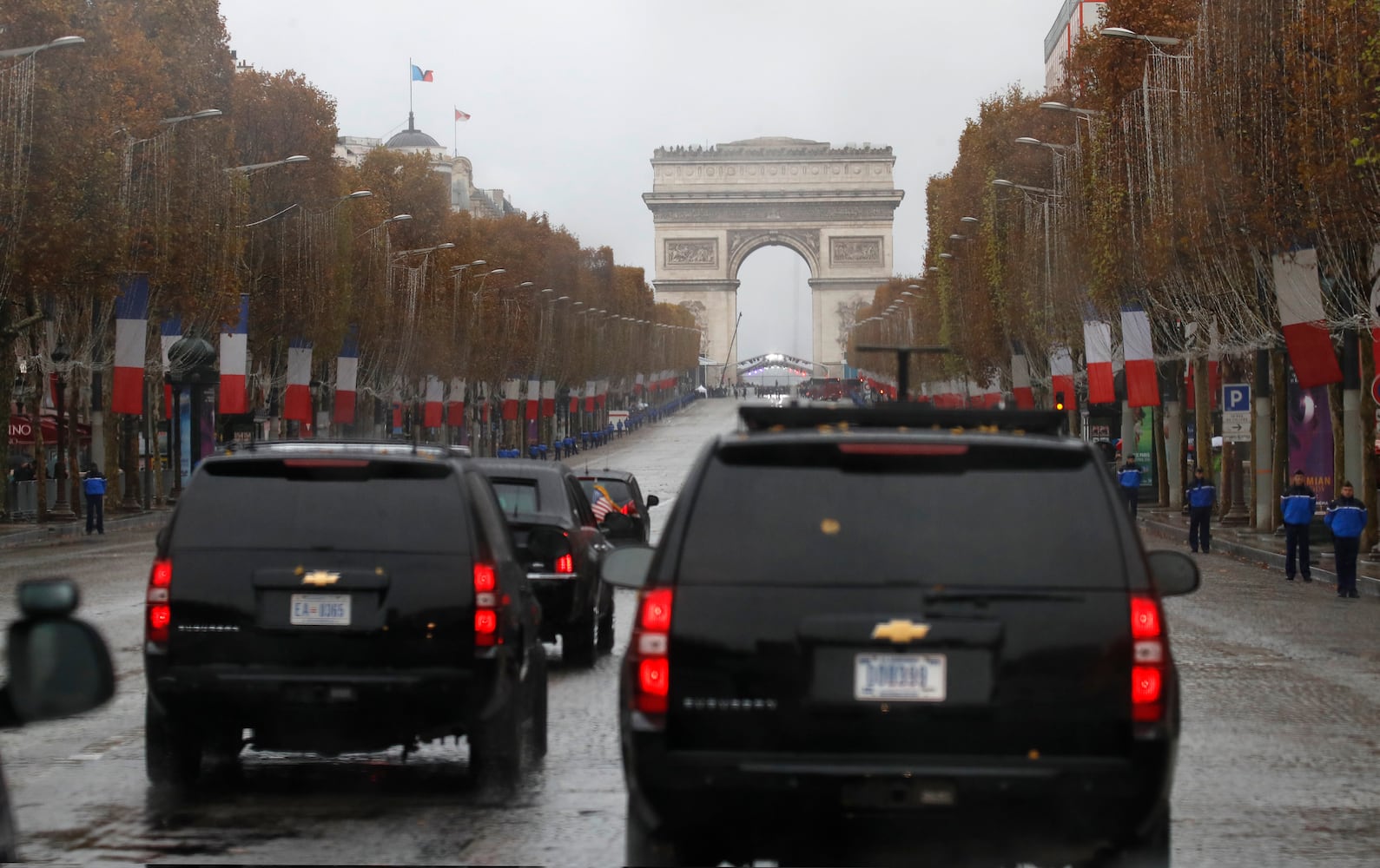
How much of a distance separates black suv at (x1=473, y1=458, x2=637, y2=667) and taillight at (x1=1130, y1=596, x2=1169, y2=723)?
8958 millimetres

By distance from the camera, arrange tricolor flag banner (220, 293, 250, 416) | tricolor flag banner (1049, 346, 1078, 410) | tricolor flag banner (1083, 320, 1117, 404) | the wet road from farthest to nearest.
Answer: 1. tricolor flag banner (1049, 346, 1078, 410)
2. tricolor flag banner (220, 293, 250, 416)
3. tricolor flag banner (1083, 320, 1117, 404)
4. the wet road

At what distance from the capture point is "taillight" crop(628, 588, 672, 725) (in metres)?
6.25

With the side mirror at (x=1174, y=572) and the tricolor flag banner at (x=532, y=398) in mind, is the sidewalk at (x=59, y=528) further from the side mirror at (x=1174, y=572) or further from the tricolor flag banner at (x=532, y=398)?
the tricolor flag banner at (x=532, y=398)

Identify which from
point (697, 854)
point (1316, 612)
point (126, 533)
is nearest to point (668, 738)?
point (697, 854)

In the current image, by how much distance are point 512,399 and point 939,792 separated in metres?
81.0

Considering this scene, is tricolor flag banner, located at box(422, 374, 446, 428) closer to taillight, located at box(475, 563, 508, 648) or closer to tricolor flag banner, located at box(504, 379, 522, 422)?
tricolor flag banner, located at box(504, 379, 522, 422)

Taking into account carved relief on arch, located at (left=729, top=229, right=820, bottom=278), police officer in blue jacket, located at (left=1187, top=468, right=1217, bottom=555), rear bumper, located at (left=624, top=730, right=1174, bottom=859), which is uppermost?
carved relief on arch, located at (left=729, top=229, right=820, bottom=278)

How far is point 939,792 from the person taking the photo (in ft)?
20.1

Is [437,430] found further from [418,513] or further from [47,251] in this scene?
[418,513]

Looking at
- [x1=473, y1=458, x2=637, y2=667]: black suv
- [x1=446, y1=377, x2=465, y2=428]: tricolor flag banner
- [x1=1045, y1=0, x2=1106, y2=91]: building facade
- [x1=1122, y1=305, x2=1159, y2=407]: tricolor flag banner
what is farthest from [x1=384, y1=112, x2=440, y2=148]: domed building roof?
[x1=473, y1=458, x2=637, y2=667]: black suv

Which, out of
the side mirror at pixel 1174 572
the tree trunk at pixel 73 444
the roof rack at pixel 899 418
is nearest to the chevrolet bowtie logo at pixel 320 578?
the roof rack at pixel 899 418

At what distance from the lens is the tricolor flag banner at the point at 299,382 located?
54.2 meters

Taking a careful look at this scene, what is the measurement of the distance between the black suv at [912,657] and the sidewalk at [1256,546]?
21.2 meters

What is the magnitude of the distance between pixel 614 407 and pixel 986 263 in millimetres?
73775
